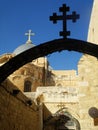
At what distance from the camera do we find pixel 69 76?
39750mm

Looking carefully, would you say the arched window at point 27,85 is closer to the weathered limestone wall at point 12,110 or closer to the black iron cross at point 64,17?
the weathered limestone wall at point 12,110

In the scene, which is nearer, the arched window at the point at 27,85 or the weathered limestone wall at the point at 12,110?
the weathered limestone wall at the point at 12,110

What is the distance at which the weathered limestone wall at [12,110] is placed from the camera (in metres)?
9.68

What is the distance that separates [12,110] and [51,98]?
11446mm

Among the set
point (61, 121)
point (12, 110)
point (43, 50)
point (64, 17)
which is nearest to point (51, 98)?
point (61, 121)

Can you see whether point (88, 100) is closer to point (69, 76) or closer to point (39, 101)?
point (39, 101)

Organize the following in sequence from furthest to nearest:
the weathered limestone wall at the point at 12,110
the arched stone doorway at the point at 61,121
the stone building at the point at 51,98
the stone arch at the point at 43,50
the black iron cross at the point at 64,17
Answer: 1. the arched stone doorway at the point at 61,121
2. the stone building at the point at 51,98
3. the weathered limestone wall at the point at 12,110
4. the black iron cross at the point at 64,17
5. the stone arch at the point at 43,50

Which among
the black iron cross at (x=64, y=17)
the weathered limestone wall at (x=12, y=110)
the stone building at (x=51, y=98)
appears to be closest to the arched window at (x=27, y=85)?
the stone building at (x=51, y=98)

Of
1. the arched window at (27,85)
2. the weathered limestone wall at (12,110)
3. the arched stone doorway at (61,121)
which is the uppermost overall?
the arched window at (27,85)

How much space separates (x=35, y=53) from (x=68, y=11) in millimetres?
1109

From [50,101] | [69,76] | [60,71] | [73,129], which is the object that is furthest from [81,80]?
[60,71]

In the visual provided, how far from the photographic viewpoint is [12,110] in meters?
11.1

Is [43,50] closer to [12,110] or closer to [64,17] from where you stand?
[64,17]

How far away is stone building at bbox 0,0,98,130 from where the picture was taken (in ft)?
32.3
